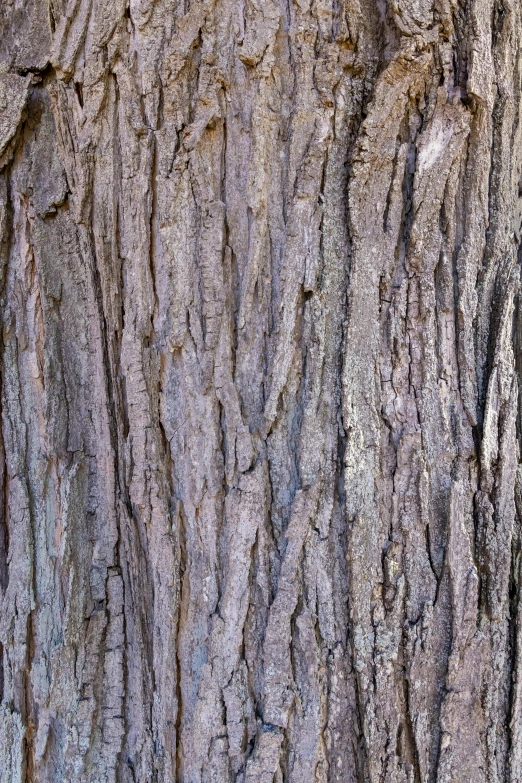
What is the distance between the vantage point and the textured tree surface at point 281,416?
127cm

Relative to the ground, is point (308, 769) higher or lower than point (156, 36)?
lower

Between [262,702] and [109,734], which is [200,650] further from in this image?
[109,734]

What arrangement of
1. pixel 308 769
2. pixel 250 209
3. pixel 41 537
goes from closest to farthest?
pixel 308 769
pixel 250 209
pixel 41 537

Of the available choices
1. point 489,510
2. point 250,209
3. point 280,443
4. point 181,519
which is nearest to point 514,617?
point 489,510

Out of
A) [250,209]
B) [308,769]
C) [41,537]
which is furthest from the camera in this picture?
[41,537]

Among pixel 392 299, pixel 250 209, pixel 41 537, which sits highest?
pixel 250 209

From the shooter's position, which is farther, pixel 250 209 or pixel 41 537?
pixel 41 537

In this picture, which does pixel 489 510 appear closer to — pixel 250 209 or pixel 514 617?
pixel 514 617

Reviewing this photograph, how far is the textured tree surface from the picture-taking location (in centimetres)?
127

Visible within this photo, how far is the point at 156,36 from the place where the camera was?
136 cm

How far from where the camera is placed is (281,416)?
131 cm

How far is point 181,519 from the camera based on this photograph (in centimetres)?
133

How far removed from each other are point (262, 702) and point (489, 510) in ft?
1.89

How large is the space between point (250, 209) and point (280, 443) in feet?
1.54
